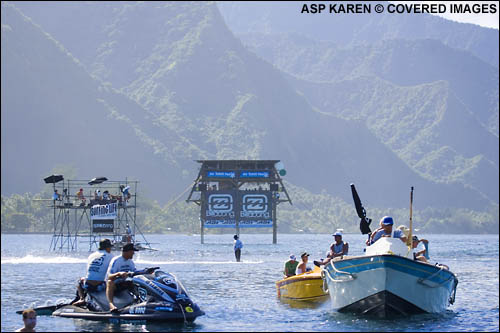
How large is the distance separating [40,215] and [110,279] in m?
149

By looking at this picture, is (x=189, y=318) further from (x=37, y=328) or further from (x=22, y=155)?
(x=22, y=155)

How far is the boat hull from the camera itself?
25781 millimetres

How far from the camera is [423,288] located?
26.7 metres

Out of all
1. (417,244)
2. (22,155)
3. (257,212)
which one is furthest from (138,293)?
(22,155)

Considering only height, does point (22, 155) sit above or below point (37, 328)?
above

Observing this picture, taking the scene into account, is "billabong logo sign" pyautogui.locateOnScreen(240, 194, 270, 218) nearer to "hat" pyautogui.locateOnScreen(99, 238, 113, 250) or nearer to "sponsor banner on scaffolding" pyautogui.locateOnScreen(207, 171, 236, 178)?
"sponsor banner on scaffolding" pyautogui.locateOnScreen(207, 171, 236, 178)

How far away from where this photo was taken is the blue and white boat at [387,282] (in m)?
25.8

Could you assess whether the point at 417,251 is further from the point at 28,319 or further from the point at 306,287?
the point at 28,319

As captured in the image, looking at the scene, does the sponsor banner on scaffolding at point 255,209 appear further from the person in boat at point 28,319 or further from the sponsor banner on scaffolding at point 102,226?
the person in boat at point 28,319

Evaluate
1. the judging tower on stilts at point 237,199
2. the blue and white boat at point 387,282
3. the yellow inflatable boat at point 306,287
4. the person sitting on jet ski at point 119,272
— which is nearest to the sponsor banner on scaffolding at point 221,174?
the judging tower on stilts at point 237,199

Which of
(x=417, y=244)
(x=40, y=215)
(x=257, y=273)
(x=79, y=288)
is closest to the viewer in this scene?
(x=79, y=288)

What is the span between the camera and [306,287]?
31656 millimetres

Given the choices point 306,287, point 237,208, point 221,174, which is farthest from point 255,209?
point 306,287

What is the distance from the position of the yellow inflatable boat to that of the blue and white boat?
3615mm
